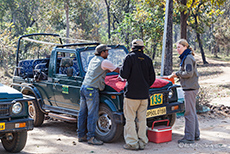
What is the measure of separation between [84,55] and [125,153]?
2573 mm

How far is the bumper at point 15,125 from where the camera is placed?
5396 millimetres

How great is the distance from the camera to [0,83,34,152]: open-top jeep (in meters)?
5.47

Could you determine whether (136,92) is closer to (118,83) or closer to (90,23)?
(118,83)

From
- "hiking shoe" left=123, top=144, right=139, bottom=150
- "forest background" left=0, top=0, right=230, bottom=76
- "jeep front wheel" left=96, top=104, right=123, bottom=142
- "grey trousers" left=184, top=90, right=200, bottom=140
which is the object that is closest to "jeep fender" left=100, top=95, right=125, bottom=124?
"jeep front wheel" left=96, top=104, right=123, bottom=142

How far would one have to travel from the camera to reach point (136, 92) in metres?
6.24

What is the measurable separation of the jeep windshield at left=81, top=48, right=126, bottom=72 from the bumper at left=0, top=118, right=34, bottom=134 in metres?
2.18

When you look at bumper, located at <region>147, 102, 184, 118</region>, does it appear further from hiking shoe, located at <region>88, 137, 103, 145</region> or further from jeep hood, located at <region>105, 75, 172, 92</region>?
hiking shoe, located at <region>88, 137, 103, 145</region>

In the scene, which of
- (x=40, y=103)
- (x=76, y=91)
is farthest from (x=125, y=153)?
(x=40, y=103)

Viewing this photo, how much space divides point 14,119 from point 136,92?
2308 millimetres

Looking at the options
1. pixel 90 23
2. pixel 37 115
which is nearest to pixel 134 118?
pixel 37 115

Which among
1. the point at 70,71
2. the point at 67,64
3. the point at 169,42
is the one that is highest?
the point at 169,42

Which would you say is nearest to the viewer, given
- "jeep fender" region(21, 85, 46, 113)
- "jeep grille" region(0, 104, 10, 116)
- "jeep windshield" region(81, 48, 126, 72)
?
"jeep grille" region(0, 104, 10, 116)

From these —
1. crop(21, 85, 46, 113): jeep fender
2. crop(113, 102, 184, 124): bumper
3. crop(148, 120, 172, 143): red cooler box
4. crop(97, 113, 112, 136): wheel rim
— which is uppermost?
crop(21, 85, 46, 113): jeep fender

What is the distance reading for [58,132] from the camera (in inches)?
315
